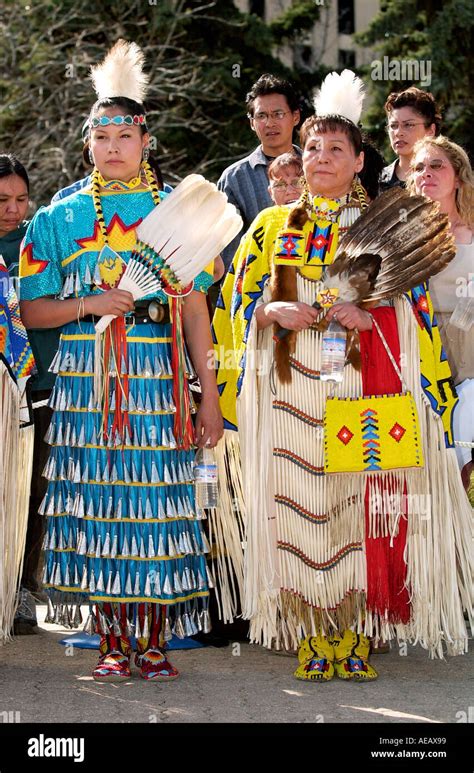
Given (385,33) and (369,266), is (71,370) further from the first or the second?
(385,33)

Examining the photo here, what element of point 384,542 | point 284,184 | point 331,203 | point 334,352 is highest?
point 284,184

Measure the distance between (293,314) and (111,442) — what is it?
0.70 metres

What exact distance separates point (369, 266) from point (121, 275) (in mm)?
794

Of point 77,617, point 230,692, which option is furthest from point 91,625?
point 230,692

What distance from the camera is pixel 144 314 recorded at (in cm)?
385

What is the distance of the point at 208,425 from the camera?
12.9 feet

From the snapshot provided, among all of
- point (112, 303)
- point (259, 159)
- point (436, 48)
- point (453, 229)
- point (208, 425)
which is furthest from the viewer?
point (436, 48)

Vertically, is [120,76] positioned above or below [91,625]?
above

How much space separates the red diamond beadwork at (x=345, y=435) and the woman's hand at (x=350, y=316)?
324mm

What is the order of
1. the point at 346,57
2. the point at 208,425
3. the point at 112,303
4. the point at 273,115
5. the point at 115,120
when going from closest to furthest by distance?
the point at 112,303
the point at 115,120
the point at 208,425
the point at 273,115
the point at 346,57

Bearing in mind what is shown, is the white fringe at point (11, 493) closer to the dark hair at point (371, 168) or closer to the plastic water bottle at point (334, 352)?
the plastic water bottle at point (334, 352)

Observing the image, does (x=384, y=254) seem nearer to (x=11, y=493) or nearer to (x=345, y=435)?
(x=345, y=435)

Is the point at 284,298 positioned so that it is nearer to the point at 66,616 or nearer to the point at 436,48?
the point at 66,616

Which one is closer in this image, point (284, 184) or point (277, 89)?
point (284, 184)
